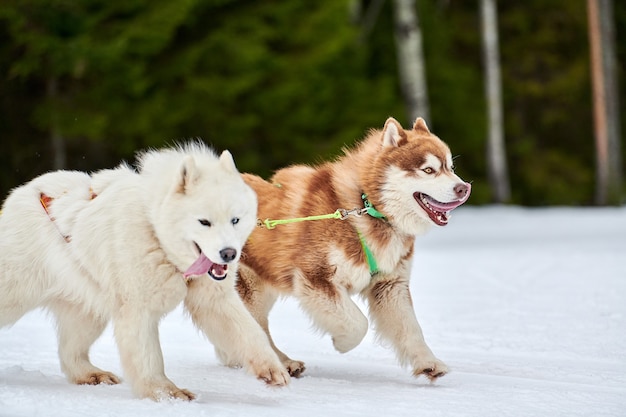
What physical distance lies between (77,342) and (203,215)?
133 cm

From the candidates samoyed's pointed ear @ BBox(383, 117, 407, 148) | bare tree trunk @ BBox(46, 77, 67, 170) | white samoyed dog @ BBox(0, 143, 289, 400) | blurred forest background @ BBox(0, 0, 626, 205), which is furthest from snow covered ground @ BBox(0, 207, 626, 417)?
bare tree trunk @ BBox(46, 77, 67, 170)

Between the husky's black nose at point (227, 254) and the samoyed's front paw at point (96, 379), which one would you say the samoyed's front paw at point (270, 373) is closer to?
the husky's black nose at point (227, 254)

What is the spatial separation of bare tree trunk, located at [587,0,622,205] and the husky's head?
46.3ft

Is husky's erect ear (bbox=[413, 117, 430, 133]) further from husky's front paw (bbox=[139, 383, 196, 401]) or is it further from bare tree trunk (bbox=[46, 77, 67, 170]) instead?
bare tree trunk (bbox=[46, 77, 67, 170])

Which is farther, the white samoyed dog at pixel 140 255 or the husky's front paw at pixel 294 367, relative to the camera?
the husky's front paw at pixel 294 367

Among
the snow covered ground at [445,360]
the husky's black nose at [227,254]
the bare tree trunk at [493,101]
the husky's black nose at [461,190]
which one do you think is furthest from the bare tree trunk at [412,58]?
the husky's black nose at [227,254]

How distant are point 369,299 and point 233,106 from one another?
12336 mm

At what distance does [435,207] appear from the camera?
530cm

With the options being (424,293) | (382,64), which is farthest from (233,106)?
(424,293)

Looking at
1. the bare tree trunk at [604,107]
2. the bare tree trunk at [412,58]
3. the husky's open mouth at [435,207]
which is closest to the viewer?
the husky's open mouth at [435,207]

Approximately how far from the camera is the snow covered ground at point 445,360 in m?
4.39

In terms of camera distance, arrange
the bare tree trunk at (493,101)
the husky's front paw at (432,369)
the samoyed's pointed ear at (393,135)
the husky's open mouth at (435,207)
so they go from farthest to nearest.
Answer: the bare tree trunk at (493,101) < the samoyed's pointed ear at (393,135) < the husky's open mouth at (435,207) < the husky's front paw at (432,369)

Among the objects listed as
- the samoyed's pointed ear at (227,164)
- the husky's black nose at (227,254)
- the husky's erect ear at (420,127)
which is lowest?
the husky's black nose at (227,254)

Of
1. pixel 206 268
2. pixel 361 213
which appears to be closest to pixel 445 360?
pixel 361 213
